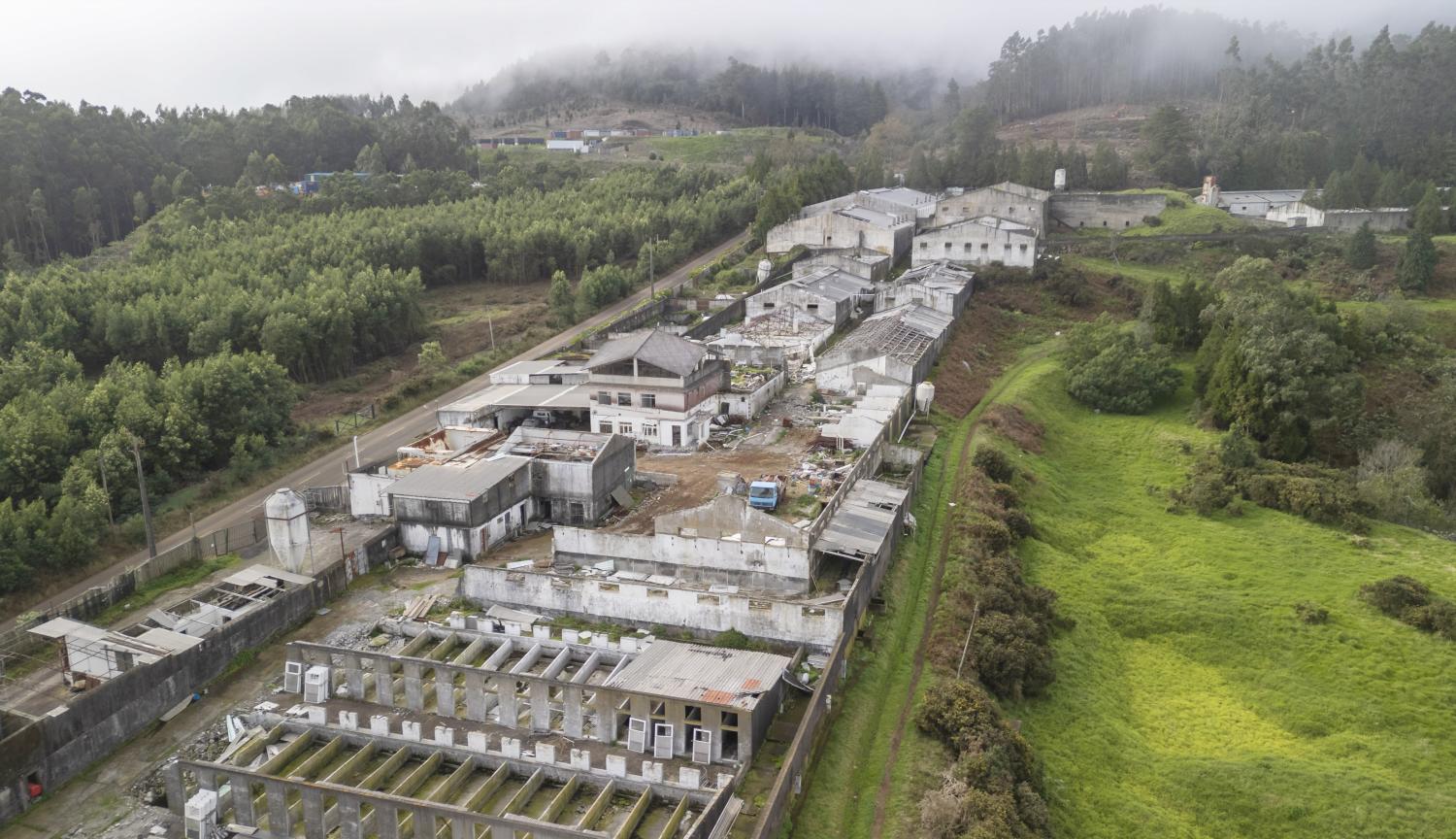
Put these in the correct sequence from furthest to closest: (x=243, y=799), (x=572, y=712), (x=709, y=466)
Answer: (x=709, y=466), (x=572, y=712), (x=243, y=799)

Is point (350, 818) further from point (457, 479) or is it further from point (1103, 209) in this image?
point (1103, 209)

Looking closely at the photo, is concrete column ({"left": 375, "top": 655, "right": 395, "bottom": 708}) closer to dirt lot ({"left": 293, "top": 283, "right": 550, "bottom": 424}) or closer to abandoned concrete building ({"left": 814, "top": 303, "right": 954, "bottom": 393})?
dirt lot ({"left": 293, "top": 283, "right": 550, "bottom": 424})

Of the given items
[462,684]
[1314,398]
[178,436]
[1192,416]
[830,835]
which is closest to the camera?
[830,835]

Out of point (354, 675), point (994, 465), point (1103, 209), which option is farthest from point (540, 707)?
point (1103, 209)

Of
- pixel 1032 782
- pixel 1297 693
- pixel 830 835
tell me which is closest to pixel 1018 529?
pixel 1297 693

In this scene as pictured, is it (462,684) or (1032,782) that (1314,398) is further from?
(462,684)

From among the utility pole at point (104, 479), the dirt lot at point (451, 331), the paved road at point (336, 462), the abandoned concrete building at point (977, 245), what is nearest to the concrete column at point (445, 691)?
the paved road at point (336, 462)

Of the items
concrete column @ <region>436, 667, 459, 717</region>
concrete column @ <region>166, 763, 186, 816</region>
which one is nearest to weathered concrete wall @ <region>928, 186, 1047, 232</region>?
concrete column @ <region>436, 667, 459, 717</region>
